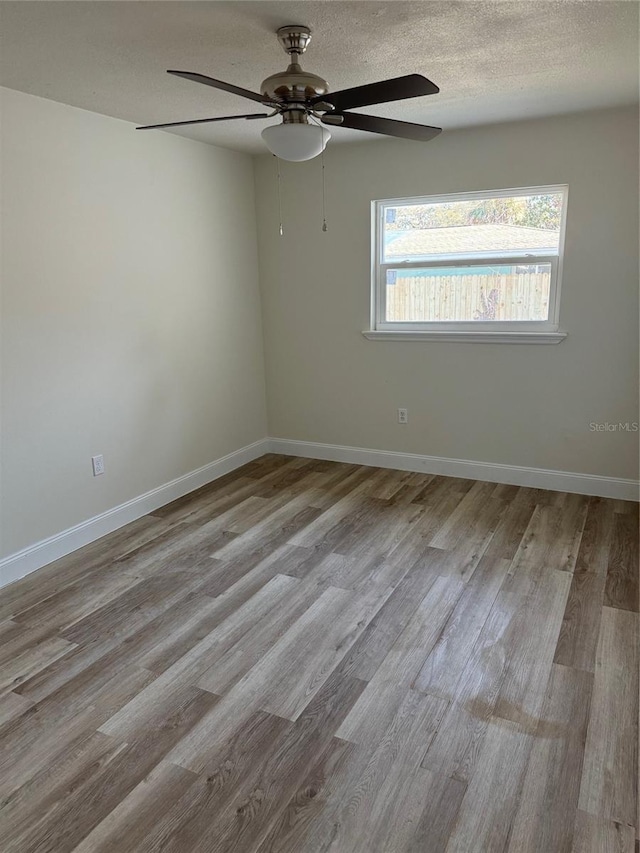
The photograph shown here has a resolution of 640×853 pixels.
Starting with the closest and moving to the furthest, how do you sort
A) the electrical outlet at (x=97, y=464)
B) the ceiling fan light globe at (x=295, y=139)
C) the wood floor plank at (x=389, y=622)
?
the ceiling fan light globe at (x=295, y=139) → the wood floor plank at (x=389, y=622) → the electrical outlet at (x=97, y=464)

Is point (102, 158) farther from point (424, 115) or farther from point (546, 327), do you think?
point (546, 327)

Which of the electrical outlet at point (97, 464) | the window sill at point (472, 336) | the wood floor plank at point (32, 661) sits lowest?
the wood floor plank at point (32, 661)

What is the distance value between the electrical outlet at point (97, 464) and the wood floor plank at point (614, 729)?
2714 millimetres

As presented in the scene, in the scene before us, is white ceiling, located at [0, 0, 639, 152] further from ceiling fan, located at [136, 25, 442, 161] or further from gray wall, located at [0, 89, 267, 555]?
gray wall, located at [0, 89, 267, 555]

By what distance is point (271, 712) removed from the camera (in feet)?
6.66

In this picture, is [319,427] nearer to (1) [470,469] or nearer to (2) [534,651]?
(1) [470,469]

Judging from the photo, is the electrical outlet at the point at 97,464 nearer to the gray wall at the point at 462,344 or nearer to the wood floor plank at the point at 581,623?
the gray wall at the point at 462,344

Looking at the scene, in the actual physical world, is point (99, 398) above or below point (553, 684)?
above

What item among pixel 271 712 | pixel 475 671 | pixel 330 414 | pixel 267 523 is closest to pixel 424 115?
pixel 330 414

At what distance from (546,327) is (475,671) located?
2.41 m

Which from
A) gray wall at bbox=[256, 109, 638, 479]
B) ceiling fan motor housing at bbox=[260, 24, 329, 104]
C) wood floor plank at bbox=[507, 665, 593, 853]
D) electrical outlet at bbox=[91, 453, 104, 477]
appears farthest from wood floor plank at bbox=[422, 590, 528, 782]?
electrical outlet at bbox=[91, 453, 104, 477]

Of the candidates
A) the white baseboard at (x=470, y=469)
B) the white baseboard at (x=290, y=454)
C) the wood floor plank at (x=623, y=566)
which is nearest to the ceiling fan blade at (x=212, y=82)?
the white baseboard at (x=290, y=454)

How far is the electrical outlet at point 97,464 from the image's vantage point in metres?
3.35

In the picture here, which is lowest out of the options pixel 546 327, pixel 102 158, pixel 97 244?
pixel 546 327
